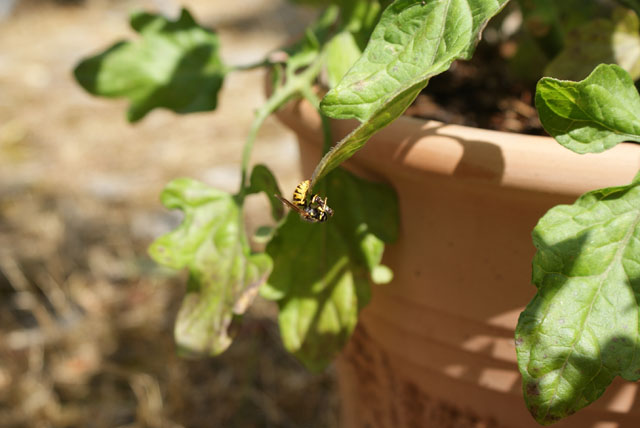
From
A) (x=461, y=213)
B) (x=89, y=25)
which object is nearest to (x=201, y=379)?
(x=461, y=213)

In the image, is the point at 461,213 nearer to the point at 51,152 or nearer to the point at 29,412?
the point at 29,412

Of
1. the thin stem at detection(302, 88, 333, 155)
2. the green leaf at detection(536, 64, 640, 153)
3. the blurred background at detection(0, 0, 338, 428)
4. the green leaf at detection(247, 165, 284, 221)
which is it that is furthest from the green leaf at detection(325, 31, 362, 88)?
the blurred background at detection(0, 0, 338, 428)

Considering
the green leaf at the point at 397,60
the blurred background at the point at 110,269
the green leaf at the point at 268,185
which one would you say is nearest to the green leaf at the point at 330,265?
the green leaf at the point at 268,185

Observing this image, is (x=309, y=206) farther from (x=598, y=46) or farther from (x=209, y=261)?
(x=598, y=46)

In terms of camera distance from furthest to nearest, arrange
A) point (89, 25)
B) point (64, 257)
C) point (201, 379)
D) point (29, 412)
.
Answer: point (89, 25) → point (64, 257) → point (201, 379) → point (29, 412)

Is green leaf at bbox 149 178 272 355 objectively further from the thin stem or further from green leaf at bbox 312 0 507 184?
green leaf at bbox 312 0 507 184
